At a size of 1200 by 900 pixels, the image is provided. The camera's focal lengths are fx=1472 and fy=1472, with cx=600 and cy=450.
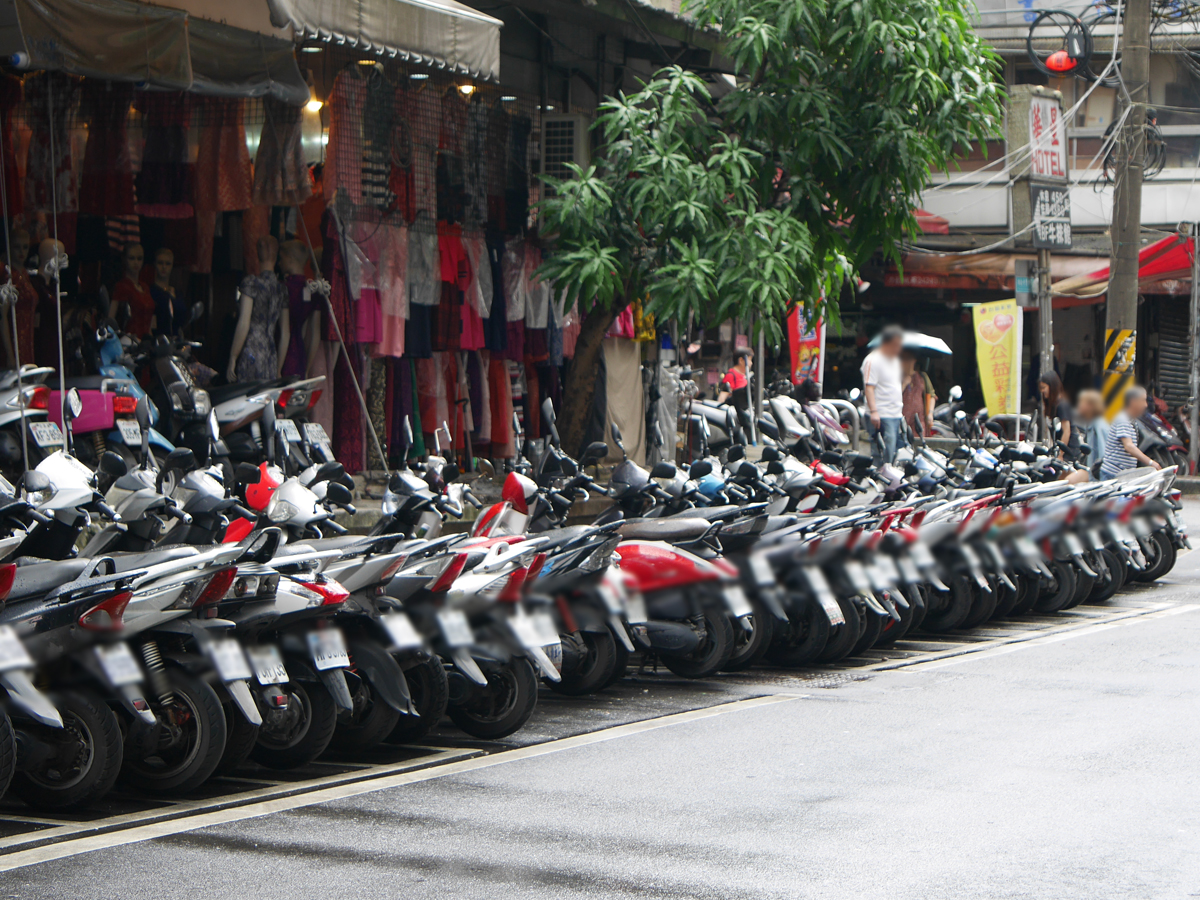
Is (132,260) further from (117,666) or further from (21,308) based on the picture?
(117,666)

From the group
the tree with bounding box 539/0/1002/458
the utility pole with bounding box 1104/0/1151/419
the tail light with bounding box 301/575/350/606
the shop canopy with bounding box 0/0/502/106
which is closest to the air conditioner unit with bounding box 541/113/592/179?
the tree with bounding box 539/0/1002/458

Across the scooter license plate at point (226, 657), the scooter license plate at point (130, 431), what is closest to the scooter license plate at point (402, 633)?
the scooter license plate at point (226, 657)

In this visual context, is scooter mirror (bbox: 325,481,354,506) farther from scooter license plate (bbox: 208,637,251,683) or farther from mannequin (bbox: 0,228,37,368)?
scooter license plate (bbox: 208,637,251,683)

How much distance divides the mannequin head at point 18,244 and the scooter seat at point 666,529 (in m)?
4.52

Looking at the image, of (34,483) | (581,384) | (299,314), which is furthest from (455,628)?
(581,384)

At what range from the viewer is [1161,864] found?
15.1 feet

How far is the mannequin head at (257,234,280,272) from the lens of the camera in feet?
36.1

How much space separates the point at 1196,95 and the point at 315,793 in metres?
23.5

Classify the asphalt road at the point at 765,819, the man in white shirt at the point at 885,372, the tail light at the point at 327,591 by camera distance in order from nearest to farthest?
the man in white shirt at the point at 885,372
the asphalt road at the point at 765,819
the tail light at the point at 327,591

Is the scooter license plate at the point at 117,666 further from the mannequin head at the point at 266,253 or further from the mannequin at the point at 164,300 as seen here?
the mannequin head at the point at 266,253

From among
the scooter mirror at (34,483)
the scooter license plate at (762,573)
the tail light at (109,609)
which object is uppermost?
the scooter license plate at (762,573)

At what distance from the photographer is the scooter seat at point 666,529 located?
25.7 ft

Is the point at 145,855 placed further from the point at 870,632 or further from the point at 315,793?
the point at 870,632

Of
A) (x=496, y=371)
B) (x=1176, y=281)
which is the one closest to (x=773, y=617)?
(x=496, y=371)
